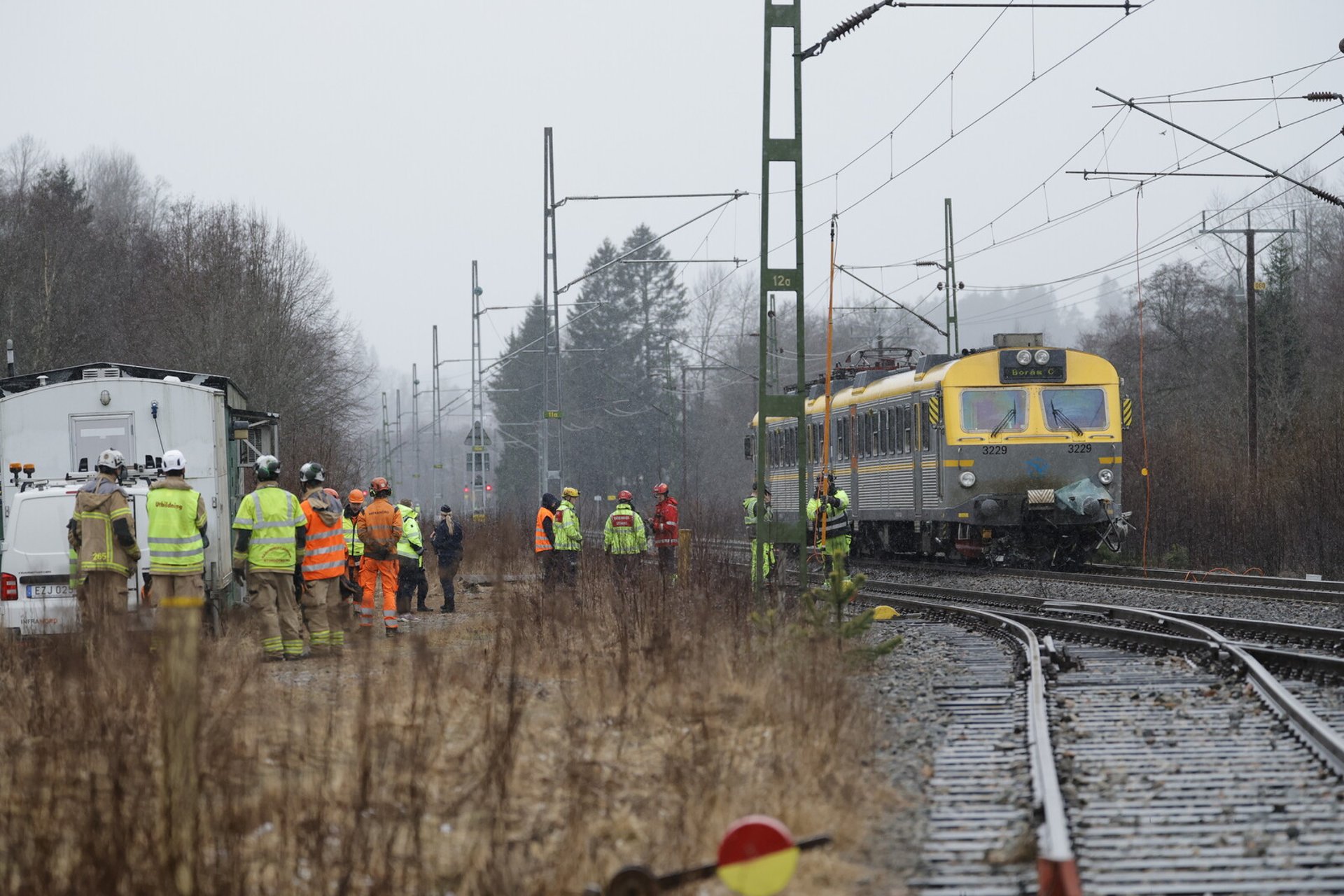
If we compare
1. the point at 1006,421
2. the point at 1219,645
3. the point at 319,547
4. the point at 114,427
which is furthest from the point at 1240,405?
the point at 319,547

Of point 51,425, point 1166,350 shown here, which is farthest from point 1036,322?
point 51,425

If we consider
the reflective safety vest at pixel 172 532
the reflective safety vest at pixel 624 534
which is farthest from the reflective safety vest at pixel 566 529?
the reflective safety vest at pixel 172 532

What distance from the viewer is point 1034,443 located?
24.8m

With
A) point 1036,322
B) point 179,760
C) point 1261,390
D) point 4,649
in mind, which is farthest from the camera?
point 1036,322

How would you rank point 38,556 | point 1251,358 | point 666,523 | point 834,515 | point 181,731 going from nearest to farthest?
point 181,731 → point 38,556 → point 834,515 → point 666,523 → point 1251,358

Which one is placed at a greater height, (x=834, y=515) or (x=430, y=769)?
(x=834, y=515)

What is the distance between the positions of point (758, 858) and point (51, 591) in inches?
435

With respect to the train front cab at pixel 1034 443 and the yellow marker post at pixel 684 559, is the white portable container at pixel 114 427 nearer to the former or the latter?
the yellow marker post at pixel 684 559

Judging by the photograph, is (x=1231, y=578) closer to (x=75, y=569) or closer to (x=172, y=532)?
(x=172, y=532)

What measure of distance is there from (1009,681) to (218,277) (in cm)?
→ 3973

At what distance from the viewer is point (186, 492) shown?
13.2 meters

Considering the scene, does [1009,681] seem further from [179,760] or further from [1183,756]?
[179,760]

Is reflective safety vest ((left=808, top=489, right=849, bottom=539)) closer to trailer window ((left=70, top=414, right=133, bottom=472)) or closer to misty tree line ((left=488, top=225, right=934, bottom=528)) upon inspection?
trailer window ((left=70, top=414, right=133, bottom=472))

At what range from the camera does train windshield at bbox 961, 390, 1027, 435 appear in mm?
24438
